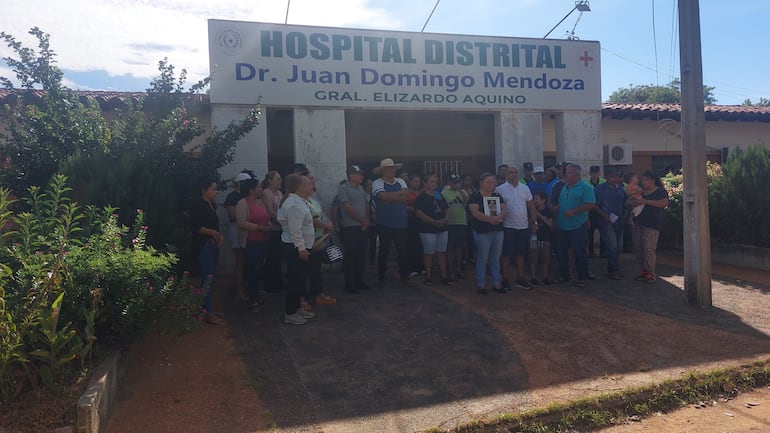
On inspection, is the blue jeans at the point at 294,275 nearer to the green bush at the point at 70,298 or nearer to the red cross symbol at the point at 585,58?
the green bush at the point at 70,298

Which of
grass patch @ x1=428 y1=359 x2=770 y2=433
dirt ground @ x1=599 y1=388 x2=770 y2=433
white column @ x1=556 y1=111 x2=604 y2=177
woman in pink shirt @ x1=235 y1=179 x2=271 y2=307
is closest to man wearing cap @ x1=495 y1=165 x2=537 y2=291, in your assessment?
grass patch @ x1=428 y1=359 x2=770 y2=433

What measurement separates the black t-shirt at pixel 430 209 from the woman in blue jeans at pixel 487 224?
51 cm

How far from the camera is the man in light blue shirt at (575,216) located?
7273 millimetres

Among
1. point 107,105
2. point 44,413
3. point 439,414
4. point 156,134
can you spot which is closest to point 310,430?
point 439,414

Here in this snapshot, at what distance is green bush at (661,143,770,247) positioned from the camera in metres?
9.25

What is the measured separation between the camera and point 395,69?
9328 millimetres

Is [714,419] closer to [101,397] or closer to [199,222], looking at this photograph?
[101,397]

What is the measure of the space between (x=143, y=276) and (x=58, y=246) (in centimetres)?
64

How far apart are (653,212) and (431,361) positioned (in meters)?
4.38

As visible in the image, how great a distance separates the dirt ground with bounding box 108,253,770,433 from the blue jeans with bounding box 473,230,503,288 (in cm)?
27

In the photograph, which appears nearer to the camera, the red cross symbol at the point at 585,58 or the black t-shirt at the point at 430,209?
the black t-shirt at the point at 430,209

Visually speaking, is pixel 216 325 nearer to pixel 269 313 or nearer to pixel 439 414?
pixel 269 313

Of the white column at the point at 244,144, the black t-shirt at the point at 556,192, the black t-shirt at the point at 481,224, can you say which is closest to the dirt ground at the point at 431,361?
the black t-shirt at the point at 481,224

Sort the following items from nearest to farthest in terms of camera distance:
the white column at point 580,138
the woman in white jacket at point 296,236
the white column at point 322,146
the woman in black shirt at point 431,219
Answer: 1. the woman in white jacket at point 296,236
2. the woman in black shirt at point 431,219
3. the white column at point 322,146
4. the white column at point 580,138
